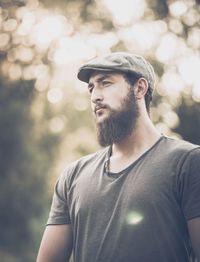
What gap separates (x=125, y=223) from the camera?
2.96 m

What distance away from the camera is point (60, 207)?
336 centimetres

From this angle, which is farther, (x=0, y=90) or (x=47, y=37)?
(x=47, y=37)

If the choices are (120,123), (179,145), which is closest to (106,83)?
(120,123)

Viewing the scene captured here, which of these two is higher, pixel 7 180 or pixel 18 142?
pixel 18 142

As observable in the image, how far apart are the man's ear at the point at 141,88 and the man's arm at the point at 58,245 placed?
942mm

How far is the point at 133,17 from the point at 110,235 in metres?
15.6

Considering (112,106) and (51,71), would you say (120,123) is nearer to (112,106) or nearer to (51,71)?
(112,106)

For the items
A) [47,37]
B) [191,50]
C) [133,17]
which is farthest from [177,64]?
[47,37]

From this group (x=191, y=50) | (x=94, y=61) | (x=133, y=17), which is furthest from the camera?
(x=133, y=17)

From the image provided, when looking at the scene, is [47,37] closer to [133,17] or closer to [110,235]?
[133,17]

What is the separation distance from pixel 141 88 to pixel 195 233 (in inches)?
43.3

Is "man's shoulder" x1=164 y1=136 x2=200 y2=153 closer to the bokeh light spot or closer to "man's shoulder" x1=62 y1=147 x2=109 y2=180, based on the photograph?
"man's shoulder" x1=62 y1=147 x2=109 y2=180

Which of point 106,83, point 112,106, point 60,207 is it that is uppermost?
point 106,83

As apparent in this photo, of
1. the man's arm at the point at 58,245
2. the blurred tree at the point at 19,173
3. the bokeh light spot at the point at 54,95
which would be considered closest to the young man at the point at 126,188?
the man's arm at the point at 58,245
